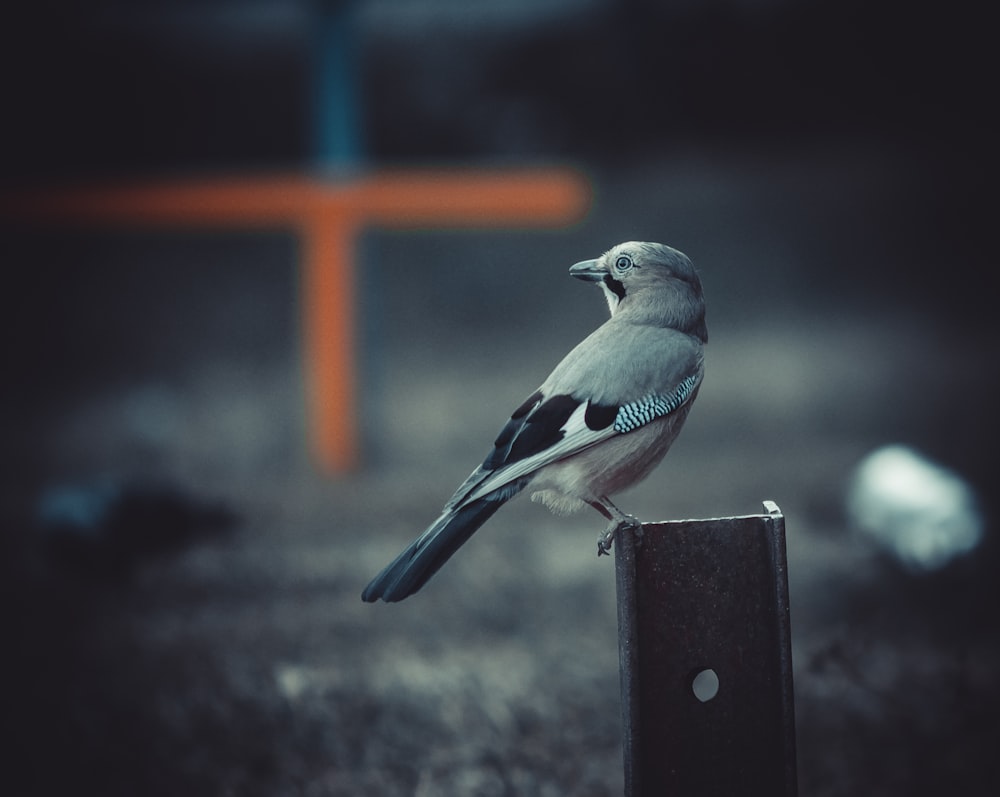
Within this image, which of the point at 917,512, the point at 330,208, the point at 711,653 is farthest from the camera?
the point at 330,208

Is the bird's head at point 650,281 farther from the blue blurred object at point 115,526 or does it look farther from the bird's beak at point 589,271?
the blue blurred object at point 115,526

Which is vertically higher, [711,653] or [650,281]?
[650,281]

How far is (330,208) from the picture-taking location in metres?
6.21

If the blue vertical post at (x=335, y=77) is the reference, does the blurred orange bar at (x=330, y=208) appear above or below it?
below

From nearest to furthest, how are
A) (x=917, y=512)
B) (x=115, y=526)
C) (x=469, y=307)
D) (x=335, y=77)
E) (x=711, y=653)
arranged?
(x=711, y=653)
(x=917, y=512)
(x=115, y=526)
(x=335, y=77)
(x=469, y=307)

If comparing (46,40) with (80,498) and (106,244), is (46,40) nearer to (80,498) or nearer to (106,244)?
(106,244)

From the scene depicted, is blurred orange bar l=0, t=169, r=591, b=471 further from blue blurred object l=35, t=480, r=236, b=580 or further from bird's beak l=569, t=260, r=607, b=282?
bird's beak l=569, t=260, r=607, b=282

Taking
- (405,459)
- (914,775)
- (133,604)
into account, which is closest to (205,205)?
(405,459)

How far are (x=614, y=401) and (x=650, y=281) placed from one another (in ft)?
0.79

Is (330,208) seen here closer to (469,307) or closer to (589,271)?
(469,307)

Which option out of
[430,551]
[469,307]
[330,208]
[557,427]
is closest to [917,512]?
[557,427]

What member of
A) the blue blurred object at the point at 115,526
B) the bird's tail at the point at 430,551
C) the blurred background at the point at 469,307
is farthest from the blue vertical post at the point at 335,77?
the bird's tail at the point at 430,551

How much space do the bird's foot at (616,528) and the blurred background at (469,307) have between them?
1686 mm

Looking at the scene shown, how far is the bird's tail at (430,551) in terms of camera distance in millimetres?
1729
